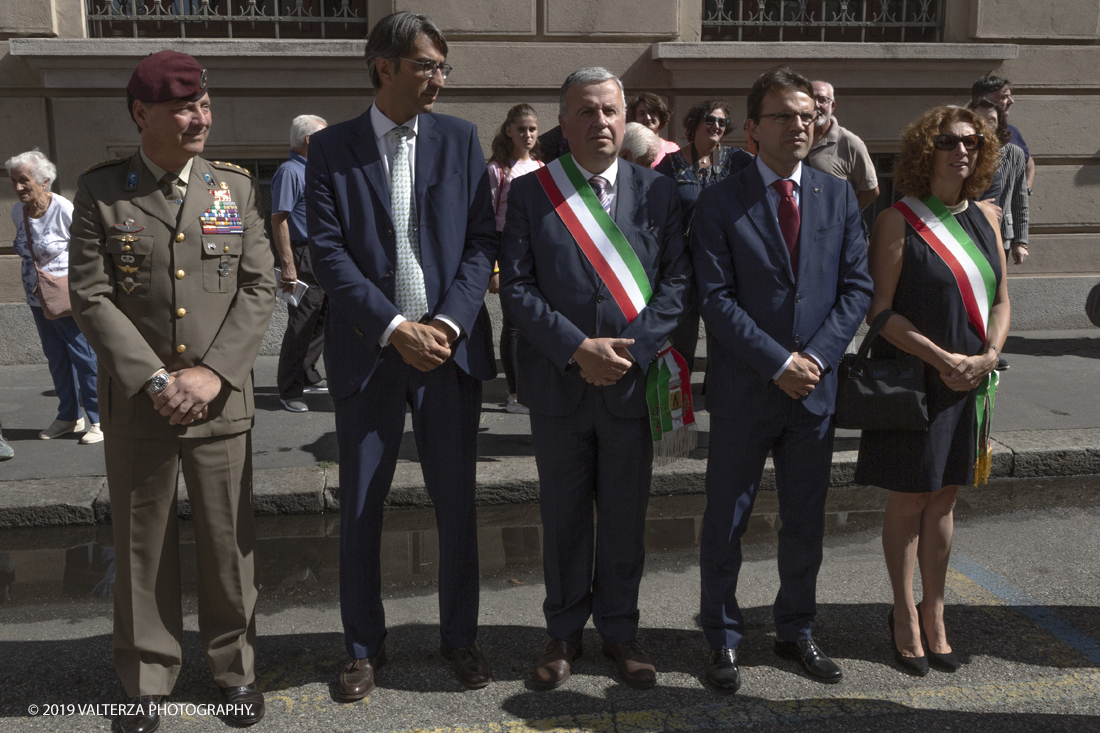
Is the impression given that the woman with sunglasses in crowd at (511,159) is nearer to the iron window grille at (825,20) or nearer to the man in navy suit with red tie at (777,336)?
the man in navy suit with red tie at (777,336)

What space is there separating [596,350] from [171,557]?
4.93 feet

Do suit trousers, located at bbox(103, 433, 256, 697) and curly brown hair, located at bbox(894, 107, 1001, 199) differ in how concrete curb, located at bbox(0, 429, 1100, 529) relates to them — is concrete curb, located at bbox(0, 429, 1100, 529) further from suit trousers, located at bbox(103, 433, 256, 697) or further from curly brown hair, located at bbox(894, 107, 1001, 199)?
curly brown hair, located at bbox(894, 107, 1001, 199)

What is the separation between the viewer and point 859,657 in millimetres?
3490

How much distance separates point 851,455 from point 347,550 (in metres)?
3.39

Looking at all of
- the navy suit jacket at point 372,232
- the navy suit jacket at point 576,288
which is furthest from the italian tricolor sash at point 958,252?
the navy suit jacket at point 372,232

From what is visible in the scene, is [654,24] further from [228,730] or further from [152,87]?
[228,730]

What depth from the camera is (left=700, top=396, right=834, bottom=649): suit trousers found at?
10.9 feet

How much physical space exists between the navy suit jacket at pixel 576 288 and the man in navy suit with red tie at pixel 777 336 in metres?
0.12

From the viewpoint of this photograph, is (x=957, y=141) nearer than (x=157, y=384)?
No

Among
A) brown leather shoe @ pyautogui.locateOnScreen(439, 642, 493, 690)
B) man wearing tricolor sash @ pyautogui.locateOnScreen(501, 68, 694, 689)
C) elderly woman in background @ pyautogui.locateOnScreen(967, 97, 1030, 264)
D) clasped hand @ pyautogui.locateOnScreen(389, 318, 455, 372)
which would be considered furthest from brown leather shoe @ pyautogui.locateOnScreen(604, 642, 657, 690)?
elderly woman in background @ pyautogui.locateOnScreen(967, 97, 1030, 264)

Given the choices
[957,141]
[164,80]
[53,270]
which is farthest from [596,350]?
[53,270]

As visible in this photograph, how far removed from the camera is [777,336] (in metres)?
3.27

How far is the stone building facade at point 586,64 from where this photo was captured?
8352 mm

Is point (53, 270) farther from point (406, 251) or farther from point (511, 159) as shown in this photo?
point (406, 251)
